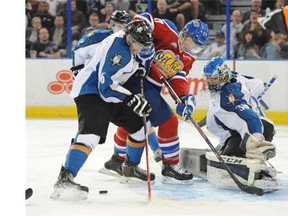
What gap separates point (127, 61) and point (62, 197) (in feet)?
2.41

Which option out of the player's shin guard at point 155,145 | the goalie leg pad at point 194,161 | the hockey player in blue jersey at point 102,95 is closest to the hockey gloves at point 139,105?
the hockey player in blue jersey at point 102,95

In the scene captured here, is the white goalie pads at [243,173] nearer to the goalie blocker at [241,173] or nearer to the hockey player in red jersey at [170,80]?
the goalie blocker at [241,173]

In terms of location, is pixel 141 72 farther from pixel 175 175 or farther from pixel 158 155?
pixel 158 155

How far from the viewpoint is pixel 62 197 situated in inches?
145

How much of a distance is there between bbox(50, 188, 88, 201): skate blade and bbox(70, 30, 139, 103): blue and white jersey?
483 millimetres

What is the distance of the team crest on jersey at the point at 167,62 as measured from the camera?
4.19 metres

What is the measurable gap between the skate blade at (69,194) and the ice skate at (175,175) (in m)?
0.69

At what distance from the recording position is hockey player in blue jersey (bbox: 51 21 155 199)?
366 cm

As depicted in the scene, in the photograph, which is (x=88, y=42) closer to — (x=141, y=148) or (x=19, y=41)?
(x=141, y=148)

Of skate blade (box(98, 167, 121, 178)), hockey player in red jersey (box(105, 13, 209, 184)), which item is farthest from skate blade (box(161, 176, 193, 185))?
skate blade (box(98, 167, 121, 178))

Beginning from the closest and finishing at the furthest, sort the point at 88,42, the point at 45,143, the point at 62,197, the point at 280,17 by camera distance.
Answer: the point at 280,17 < the point at 62,197 < the point at 88,42 < the point at 45,143

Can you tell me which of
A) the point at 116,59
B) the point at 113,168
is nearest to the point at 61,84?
the point at 113,168

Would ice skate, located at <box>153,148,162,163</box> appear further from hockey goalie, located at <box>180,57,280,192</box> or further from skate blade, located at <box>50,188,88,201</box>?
skate blade, located at <box>50,188,88,201</box>

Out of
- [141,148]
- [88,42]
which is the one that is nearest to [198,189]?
[141,148]
